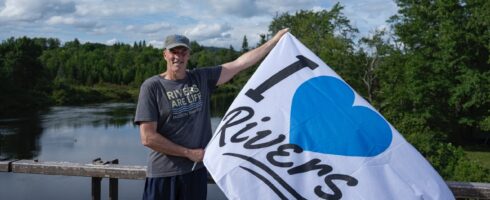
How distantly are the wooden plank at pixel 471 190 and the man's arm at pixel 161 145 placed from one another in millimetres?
1449

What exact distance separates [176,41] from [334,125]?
95cm

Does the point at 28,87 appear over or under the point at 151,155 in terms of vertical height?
under

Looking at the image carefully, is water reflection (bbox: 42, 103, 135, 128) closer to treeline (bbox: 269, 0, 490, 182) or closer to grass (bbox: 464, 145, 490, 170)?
treeline (bbox: 269, 0, 490, 182)

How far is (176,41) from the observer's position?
2834 millimetres

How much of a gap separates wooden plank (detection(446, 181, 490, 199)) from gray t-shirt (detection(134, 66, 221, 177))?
1433 millimetres

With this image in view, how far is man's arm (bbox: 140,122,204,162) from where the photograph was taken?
109 inches

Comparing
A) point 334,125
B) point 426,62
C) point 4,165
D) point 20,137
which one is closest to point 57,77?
point 20,137

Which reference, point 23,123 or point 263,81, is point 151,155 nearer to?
point 263,81

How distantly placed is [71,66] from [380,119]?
92562mm

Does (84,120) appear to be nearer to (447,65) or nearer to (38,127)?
(38,127)

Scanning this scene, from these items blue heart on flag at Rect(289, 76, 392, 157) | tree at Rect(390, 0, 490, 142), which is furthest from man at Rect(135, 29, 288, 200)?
tree at Rect(390, 0, 490, 142)

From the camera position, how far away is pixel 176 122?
9.36 ft

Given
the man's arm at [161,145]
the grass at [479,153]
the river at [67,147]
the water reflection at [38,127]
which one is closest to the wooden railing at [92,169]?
the man's arm at [161,145]

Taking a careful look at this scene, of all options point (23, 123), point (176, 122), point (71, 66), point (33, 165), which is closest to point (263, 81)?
point (176, 122)
